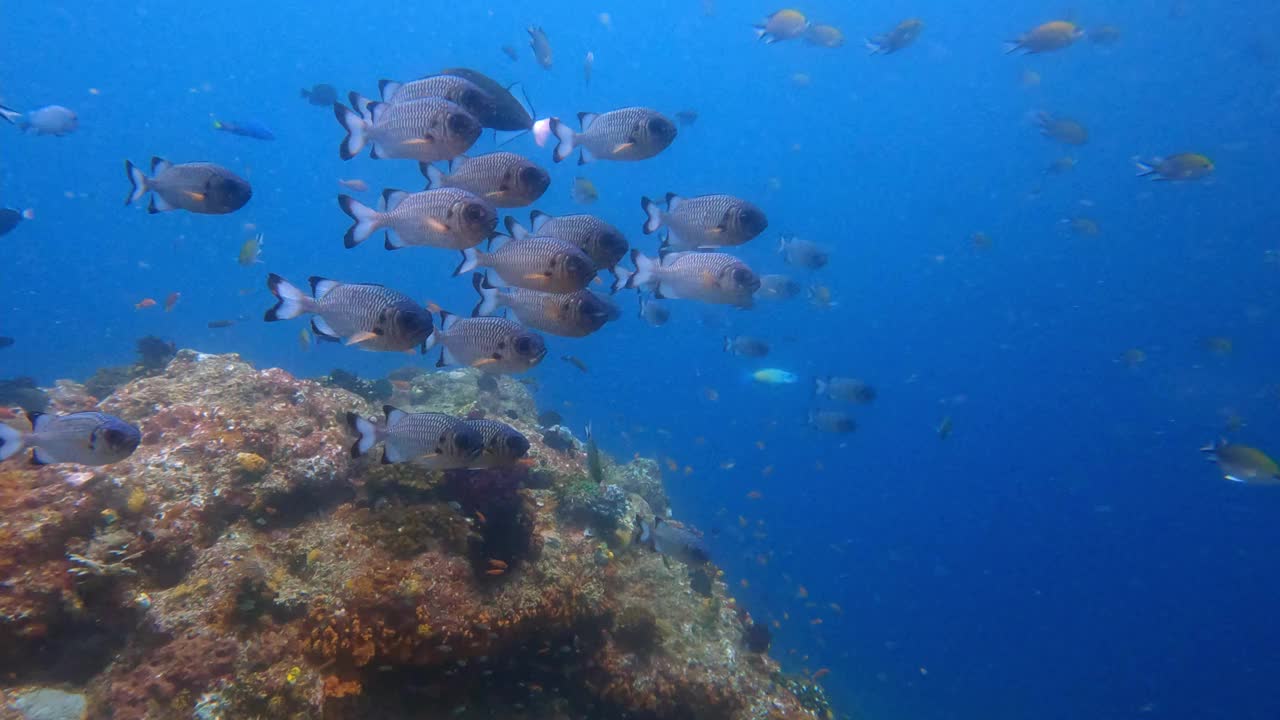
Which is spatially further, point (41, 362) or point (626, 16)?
point (626, 16)

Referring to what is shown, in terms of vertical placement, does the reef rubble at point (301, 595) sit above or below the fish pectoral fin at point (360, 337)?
below

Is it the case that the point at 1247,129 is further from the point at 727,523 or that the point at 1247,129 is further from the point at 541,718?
the point at 541,718

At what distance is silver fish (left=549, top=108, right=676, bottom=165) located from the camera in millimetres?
4883

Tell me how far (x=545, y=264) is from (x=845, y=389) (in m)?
10.9

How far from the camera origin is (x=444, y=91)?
4.66 metres

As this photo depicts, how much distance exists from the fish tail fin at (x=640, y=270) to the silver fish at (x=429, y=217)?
1316mm

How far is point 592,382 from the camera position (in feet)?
251

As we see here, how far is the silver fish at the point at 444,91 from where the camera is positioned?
4637 mm

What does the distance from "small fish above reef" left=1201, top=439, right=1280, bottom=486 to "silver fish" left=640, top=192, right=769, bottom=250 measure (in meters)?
11.1

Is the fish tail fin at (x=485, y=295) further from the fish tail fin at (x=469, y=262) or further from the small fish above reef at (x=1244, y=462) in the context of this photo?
the small fish above reef at (x=1244, y=462)

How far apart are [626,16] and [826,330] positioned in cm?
5844


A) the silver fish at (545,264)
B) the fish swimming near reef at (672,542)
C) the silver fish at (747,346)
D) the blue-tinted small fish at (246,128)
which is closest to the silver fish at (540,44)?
the blue-tinted small fish at (246,128)

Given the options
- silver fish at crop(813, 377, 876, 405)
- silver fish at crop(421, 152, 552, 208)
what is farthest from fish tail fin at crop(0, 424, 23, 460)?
silver fish at crop(813, 377, 876, 405)

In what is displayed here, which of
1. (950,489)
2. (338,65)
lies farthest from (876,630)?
(338,65)
